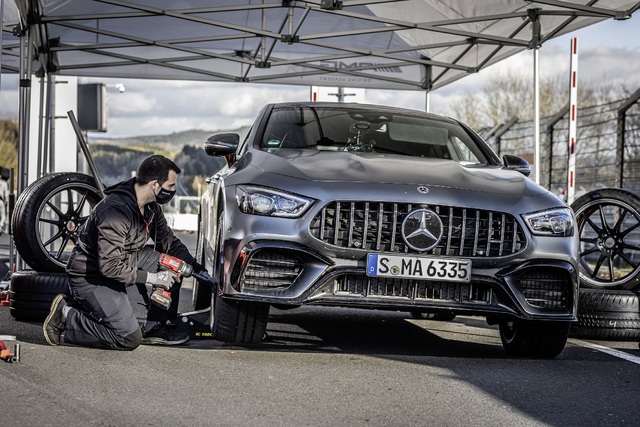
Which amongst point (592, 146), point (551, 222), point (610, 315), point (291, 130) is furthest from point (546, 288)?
point (592, 146)

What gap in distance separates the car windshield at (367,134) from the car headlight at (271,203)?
1101 mm

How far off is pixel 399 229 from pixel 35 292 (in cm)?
306

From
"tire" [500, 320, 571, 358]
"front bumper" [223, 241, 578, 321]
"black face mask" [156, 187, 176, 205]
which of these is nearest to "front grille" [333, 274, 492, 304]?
"front bumper" [223, 241, 578, 321]

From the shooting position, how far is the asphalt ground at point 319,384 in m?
4.49

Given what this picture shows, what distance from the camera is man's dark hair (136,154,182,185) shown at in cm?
679

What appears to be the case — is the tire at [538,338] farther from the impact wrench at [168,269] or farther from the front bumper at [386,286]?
the impact wrench at [168,269]

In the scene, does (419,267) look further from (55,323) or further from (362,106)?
(362,106)

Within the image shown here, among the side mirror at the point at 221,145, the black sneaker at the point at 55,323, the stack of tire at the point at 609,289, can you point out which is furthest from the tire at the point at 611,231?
the black sneaker at the point at 55,323

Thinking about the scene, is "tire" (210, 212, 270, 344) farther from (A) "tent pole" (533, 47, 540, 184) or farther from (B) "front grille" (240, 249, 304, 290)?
(A) "tent pole" (533, 47, 540, 184)

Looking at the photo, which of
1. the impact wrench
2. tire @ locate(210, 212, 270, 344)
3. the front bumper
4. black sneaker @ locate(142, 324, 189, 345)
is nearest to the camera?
the front bumper

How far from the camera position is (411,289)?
6059mm

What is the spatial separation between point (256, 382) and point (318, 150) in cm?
221

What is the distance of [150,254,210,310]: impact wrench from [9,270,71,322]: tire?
1075mm

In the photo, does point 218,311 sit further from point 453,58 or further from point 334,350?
point 453,58
